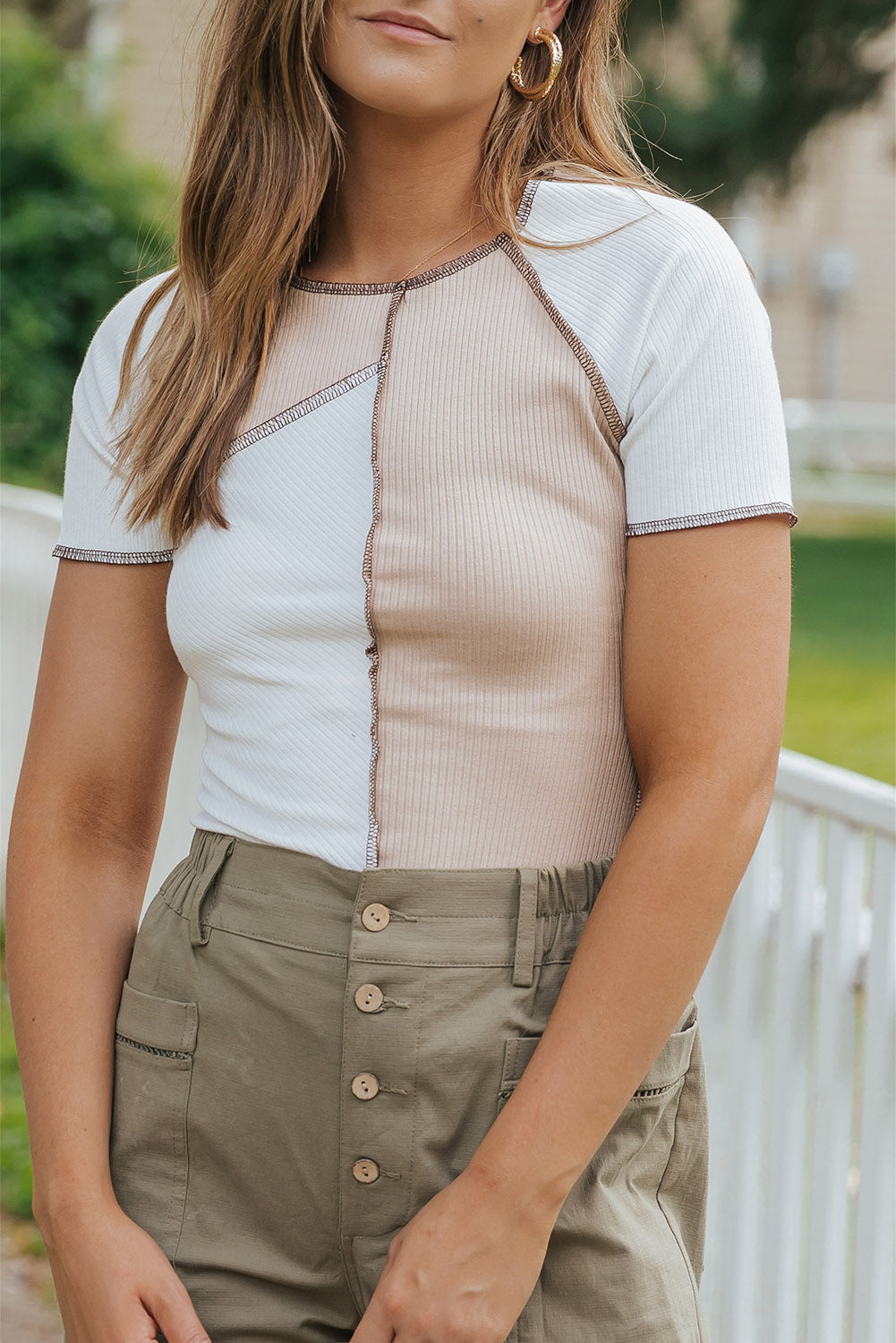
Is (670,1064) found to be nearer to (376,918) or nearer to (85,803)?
(376,918)

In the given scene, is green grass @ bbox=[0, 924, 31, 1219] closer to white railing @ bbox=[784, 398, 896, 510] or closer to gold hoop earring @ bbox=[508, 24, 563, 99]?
gold hoop earring @ bbox=[508, 24, 563, 99]

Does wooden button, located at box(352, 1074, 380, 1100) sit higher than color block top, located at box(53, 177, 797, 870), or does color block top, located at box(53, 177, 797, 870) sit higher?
color block top, located at box(53, 177, 797, 870)

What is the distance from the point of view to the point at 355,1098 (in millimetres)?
1283

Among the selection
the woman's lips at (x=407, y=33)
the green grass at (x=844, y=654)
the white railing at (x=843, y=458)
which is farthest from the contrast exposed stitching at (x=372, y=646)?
the white railing at (x=843, y=458)

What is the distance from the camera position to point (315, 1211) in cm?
132

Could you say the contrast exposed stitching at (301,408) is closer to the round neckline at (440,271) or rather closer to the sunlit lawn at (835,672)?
the round neckline at (440,271)

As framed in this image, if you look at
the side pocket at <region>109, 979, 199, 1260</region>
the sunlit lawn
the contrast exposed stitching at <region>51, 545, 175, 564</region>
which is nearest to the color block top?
the contrast exposed stitching at <region>51, 545, 175, 564</region>

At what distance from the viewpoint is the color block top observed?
4.09ft

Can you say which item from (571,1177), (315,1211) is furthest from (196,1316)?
(571,1177)

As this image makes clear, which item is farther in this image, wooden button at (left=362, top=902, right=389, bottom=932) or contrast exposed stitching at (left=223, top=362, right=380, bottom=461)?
contrast exposed stitching at (left=223, top=362, right=380, bottom=461)

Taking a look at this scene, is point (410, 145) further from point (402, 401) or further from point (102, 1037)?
point (102, 1037)

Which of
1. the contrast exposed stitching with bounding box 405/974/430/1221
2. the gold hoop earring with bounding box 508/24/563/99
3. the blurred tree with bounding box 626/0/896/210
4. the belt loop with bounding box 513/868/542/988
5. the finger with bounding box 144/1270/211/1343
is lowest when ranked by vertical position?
the finger with bounding box 144/1270/211/1343

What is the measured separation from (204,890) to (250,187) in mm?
735

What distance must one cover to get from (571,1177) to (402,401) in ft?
2.30
